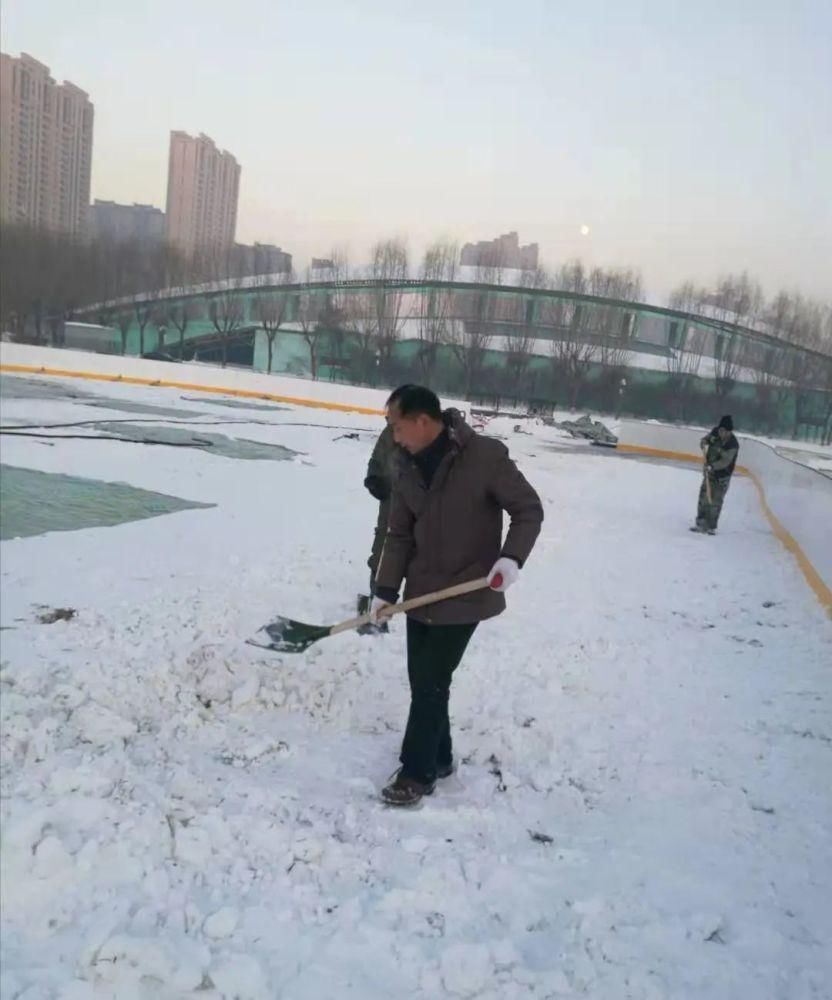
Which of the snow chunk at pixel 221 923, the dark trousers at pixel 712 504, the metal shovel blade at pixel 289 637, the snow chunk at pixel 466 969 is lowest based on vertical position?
the snow chunk at pixel 221 923

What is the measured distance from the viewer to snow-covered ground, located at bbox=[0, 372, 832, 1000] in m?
2.59

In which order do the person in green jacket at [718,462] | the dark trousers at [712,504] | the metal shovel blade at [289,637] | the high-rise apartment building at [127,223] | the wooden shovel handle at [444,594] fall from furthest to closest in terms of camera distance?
the high-rise apartment building at [127,223] < the dark trousers at [712,504] < the person in green jacket at [718,462] < the metal shovel blade at [289,637] < the wooden shovel handle at [444,594]

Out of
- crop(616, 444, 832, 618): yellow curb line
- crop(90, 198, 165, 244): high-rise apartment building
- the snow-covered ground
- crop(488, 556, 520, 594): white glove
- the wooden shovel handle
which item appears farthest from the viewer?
crop(90, 198, 165, 244): high-rise apartment building

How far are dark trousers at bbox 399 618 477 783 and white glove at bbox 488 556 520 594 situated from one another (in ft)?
1.00

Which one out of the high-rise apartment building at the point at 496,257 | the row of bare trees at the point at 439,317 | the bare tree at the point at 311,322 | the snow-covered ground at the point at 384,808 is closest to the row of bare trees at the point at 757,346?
the row of bare trees at the point at 439,317

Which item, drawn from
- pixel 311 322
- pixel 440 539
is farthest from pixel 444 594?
pixel 311 322

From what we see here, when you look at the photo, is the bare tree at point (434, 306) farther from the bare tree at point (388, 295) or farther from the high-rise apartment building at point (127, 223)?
the high-rise apartment building at point (127, 223)

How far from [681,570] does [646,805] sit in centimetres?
554

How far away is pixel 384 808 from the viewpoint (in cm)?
343

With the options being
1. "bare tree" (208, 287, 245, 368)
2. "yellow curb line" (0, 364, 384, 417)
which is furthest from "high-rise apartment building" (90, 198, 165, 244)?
"yellow curb line" (0, 364, 384, 417)

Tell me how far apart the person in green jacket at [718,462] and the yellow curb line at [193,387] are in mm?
20709

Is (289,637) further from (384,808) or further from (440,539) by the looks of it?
(440,539)

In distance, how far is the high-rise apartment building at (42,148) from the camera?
133 feet

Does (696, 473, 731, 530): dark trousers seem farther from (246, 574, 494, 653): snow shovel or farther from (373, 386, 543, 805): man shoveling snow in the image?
(373, 386, 543, 805): man shoveling snow
